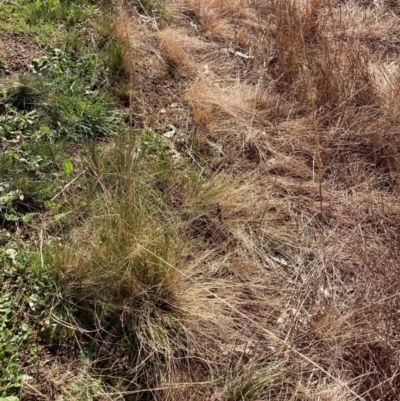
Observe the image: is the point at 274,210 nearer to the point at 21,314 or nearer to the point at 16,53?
the point at 21,314

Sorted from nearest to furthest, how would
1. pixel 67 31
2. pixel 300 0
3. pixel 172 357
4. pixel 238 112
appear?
pixel 172 357 → pixel 238 112 → pixel 67 31 → pixel 300 0

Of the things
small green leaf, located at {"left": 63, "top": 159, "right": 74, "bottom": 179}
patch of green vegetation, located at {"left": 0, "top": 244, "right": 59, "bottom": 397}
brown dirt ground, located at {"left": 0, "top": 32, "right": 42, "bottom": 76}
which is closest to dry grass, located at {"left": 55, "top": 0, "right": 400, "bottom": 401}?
patch of green vegetation, located at {"left": 0, "top": 244, "right": 59, "bottom": 397}

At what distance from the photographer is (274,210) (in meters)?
2.62

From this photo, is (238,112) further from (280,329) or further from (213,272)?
(280,329)

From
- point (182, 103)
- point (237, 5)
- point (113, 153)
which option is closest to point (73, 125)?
point (113, 153)

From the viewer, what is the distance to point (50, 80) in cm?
296

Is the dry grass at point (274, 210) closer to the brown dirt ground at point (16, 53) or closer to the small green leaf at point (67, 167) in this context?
the small green leaf at point (67, 167)

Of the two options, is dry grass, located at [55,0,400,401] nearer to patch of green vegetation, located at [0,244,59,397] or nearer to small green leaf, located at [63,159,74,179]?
patch of green vegetation, located at [0,244,59,397]

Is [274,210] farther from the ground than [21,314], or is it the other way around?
[274,210]

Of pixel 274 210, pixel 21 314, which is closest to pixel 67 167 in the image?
pixel 21 314

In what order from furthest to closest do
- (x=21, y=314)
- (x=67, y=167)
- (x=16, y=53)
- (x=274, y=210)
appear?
(x=16, y=53) → (x=274, y=210) → (x=67, y=167) → (x=21, y=314)

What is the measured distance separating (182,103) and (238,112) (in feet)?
1.35

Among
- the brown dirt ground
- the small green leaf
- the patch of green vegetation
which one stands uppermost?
the brown dirt ground

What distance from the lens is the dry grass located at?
6.25 ft
